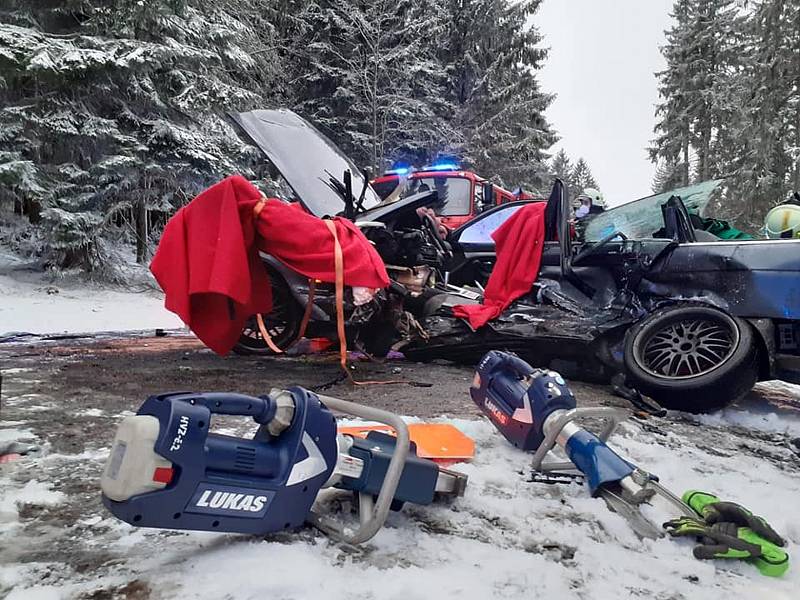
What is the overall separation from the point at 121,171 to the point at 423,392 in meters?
8.31

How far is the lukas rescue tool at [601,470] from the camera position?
6.01 ft

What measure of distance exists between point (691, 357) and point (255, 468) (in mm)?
3303

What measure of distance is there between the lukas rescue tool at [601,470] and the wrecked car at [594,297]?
1565 mm

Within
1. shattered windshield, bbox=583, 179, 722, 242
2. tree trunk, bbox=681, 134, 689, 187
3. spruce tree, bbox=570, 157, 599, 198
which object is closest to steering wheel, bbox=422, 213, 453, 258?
shattered windshield, bbox=583, 179, 722, 242

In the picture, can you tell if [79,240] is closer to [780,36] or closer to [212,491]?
[212,491]

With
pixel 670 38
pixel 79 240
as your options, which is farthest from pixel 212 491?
pixel 670 38

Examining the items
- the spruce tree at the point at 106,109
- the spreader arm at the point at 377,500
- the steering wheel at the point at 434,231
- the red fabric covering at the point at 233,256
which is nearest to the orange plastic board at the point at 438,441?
the spreader arm at the point at 377,500

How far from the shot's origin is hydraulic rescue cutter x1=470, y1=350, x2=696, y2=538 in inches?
82.2

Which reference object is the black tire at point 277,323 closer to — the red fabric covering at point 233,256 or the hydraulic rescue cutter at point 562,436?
the red fabric covering at point 233,256

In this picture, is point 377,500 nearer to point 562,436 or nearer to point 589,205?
point 562,436

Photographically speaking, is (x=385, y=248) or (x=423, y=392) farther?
(x=385, y=248)

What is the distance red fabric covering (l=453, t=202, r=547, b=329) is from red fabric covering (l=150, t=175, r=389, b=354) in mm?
1214

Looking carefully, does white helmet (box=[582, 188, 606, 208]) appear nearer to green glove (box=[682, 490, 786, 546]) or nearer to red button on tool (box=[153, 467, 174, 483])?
green glove (box=[682, 490, 786, 546])

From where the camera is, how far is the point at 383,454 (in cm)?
190
